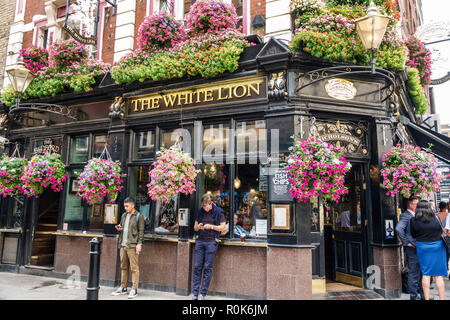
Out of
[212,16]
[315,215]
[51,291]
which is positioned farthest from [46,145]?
[315,215]

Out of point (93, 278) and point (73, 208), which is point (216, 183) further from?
point (73, 208)

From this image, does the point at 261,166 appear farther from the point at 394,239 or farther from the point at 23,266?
the point at 23,266

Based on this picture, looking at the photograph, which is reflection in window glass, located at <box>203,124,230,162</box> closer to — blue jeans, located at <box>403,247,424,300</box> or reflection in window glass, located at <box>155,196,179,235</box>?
reflection in window glass, located at <box>155,196,179,235</box>

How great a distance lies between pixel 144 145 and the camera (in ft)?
27.9

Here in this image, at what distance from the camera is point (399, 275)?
6.70m

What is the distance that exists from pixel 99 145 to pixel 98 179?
1807 mm

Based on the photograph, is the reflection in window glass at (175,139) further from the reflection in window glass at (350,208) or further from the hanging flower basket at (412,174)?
the hanging flower basket at (412,174)

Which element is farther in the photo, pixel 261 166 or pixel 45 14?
pixel 45 14

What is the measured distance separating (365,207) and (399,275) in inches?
59.5

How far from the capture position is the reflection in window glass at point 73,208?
30.2 ft

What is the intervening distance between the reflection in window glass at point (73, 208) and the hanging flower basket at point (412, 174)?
8029 millimetres

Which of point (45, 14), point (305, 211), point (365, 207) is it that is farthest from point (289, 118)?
point (45, 14)

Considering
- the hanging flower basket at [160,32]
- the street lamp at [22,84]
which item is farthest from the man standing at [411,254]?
the street lamp at [22,84]

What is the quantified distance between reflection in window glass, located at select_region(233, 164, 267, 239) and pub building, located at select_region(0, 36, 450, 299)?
2cm
